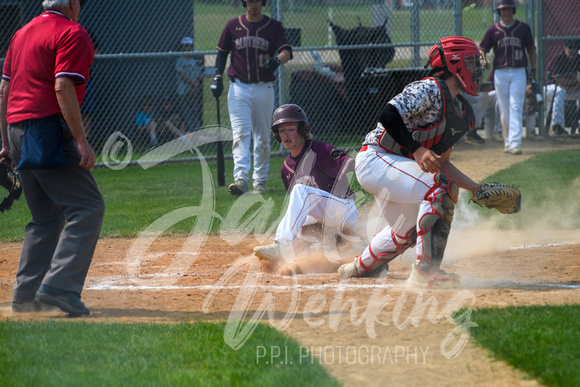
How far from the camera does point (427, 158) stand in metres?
4.14

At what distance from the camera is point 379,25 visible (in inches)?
551

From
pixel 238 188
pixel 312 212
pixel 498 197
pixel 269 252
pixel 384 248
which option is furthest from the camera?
pixel 238 188

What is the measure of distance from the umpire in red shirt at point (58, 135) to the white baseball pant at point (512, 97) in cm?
850

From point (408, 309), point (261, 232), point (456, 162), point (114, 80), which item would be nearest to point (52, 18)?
point (408, 309)

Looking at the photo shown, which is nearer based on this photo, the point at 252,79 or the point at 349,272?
the point at 349,272

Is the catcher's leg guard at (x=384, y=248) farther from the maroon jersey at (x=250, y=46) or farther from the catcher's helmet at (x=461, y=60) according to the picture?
the maroon jersey at (x=250, y=46)

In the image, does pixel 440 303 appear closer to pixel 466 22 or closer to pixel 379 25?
pixel 379 25

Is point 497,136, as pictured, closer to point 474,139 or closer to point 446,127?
point 474,139

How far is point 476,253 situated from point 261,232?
2.33 metres

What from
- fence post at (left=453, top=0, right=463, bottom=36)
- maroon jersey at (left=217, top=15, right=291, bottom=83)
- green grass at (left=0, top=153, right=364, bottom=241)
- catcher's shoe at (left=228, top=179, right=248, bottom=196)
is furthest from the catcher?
fence post at (left=453, top=0, right=463, bottom=36)

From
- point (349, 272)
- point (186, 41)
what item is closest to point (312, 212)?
point (349, 272)

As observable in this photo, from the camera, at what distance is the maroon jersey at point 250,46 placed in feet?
29.3

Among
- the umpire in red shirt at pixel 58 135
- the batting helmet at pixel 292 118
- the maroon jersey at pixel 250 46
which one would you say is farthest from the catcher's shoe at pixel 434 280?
the maroon jersey at pixel 250 46

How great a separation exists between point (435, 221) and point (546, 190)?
4494mm
